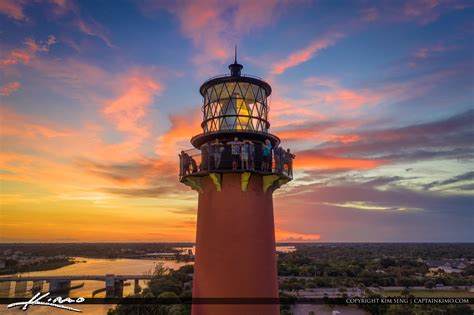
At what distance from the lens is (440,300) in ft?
52.0

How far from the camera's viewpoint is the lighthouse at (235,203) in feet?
Answer: 34.6

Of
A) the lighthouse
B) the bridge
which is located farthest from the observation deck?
the bridge

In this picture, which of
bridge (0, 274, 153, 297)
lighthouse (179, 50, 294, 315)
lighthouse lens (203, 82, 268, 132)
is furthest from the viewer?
bridge (0, 274, 153, 297)

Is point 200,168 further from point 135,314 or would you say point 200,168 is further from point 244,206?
point 135,314

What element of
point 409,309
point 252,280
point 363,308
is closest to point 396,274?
point 363,308

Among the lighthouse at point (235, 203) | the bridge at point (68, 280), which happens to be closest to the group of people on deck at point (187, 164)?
the lighthouse at point (235, 203)

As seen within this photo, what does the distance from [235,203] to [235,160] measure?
1299mm

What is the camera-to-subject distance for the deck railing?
10672mm

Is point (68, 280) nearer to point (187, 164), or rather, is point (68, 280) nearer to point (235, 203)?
point (187, 164)

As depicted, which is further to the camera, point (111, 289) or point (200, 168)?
point (111, 289)

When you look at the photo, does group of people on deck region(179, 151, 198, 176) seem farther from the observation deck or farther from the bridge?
the bridge

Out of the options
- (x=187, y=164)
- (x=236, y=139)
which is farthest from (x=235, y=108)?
(x=187, y=164)

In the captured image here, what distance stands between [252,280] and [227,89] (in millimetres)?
6058

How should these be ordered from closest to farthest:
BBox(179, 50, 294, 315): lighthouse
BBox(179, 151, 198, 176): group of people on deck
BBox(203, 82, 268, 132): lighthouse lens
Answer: BBox(179, 50, 294, 315): lighthouse < BBox(179, 151, 198, 176): group of people on deck < BBox(203, 82, 268, 132): lighthouse lens
